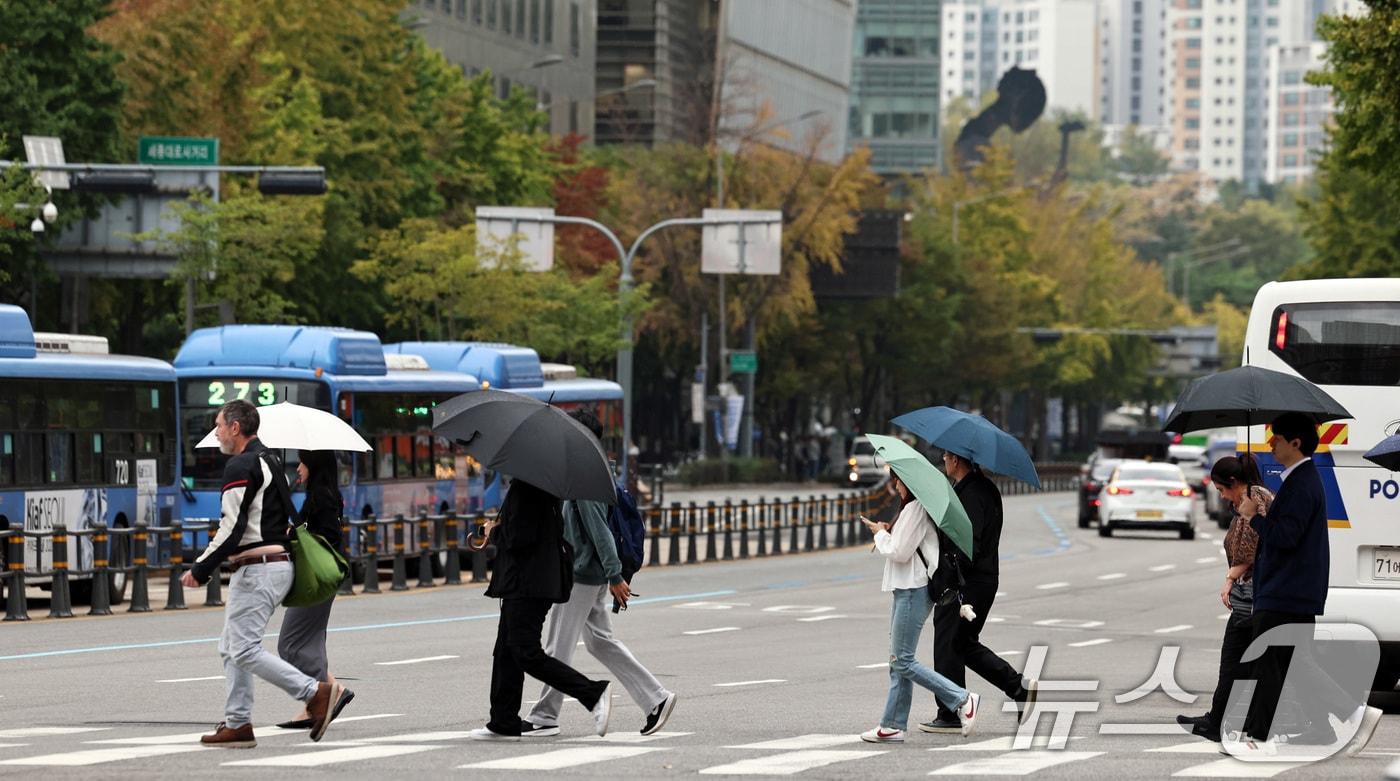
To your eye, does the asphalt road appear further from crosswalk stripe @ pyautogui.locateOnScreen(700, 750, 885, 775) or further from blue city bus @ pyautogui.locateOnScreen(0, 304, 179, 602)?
blue city bus @ pyautogui.locateOnScreen(0, 304, 179, 602)

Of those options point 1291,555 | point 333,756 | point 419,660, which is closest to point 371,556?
point 419,660

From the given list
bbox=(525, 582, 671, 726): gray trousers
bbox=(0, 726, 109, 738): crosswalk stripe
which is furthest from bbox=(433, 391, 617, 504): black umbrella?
bbox=(0, 726, 109, 738): crosswalk stripe

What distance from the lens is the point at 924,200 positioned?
351 ft

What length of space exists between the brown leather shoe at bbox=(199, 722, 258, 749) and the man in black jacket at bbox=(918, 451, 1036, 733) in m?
3.62

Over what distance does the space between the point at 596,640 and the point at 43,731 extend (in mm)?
3077

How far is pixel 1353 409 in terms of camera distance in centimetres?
1762

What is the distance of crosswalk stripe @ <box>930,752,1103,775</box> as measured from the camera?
12852mm

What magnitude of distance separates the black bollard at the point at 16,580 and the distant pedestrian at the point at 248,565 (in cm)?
1283

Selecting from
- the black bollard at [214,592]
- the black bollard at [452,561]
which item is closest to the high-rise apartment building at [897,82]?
the black bollard at [452,561]

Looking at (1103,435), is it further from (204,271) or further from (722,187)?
(204,271)

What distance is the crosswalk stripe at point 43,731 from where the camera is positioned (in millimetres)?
14453

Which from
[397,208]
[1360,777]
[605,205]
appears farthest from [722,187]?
[1360,777]

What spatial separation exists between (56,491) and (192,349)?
19.0ft

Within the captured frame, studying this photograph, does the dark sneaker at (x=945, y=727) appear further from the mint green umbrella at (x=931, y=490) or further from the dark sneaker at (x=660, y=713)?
the dark sneaker at (x=660, y=713)
